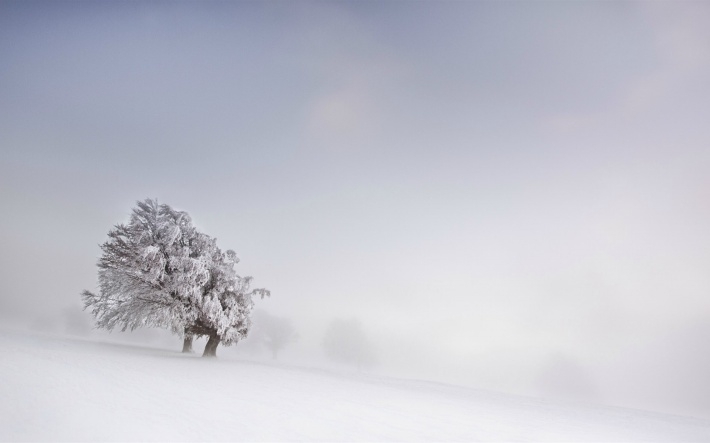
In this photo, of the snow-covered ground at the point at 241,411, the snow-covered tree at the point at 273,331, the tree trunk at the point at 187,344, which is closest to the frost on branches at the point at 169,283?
the tree trunk at the point at 187,344

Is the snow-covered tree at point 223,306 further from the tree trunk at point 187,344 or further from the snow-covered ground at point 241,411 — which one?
the snow-covered ground at point 241,411

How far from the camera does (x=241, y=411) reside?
404 inches

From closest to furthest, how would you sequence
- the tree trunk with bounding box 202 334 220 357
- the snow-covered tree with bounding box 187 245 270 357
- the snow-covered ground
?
the snow-covered ground
the snow-covered tree with bounding box 187 245 270 357
the tree trunk with bounding box 202 334 220 357

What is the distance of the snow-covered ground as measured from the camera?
8547mm

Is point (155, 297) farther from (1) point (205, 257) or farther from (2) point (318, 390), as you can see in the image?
(2) point (318, 390)

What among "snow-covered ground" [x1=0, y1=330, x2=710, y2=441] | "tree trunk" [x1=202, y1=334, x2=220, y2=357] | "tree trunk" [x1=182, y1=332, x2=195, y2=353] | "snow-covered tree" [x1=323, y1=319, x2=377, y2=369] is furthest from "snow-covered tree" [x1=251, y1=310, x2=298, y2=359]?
"snow-covered ground" [x1=0, y1=330, x2=710, y2=441]

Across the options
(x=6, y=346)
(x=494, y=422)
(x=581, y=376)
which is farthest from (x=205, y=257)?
(x=581, y=376)

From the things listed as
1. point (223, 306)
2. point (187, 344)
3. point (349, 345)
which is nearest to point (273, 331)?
point (349, 345)

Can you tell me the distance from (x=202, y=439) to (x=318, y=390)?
7.37 meters

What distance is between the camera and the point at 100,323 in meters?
22.9

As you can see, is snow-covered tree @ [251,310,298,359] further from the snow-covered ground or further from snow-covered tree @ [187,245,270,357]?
the snow-covered ground

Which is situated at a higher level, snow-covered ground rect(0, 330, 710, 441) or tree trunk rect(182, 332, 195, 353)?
snow-covered ground rect(0, 330, 710, 441)

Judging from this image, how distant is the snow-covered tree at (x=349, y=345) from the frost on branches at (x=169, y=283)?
132 ft

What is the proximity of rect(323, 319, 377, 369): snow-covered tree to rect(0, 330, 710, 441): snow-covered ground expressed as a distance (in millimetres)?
44915
